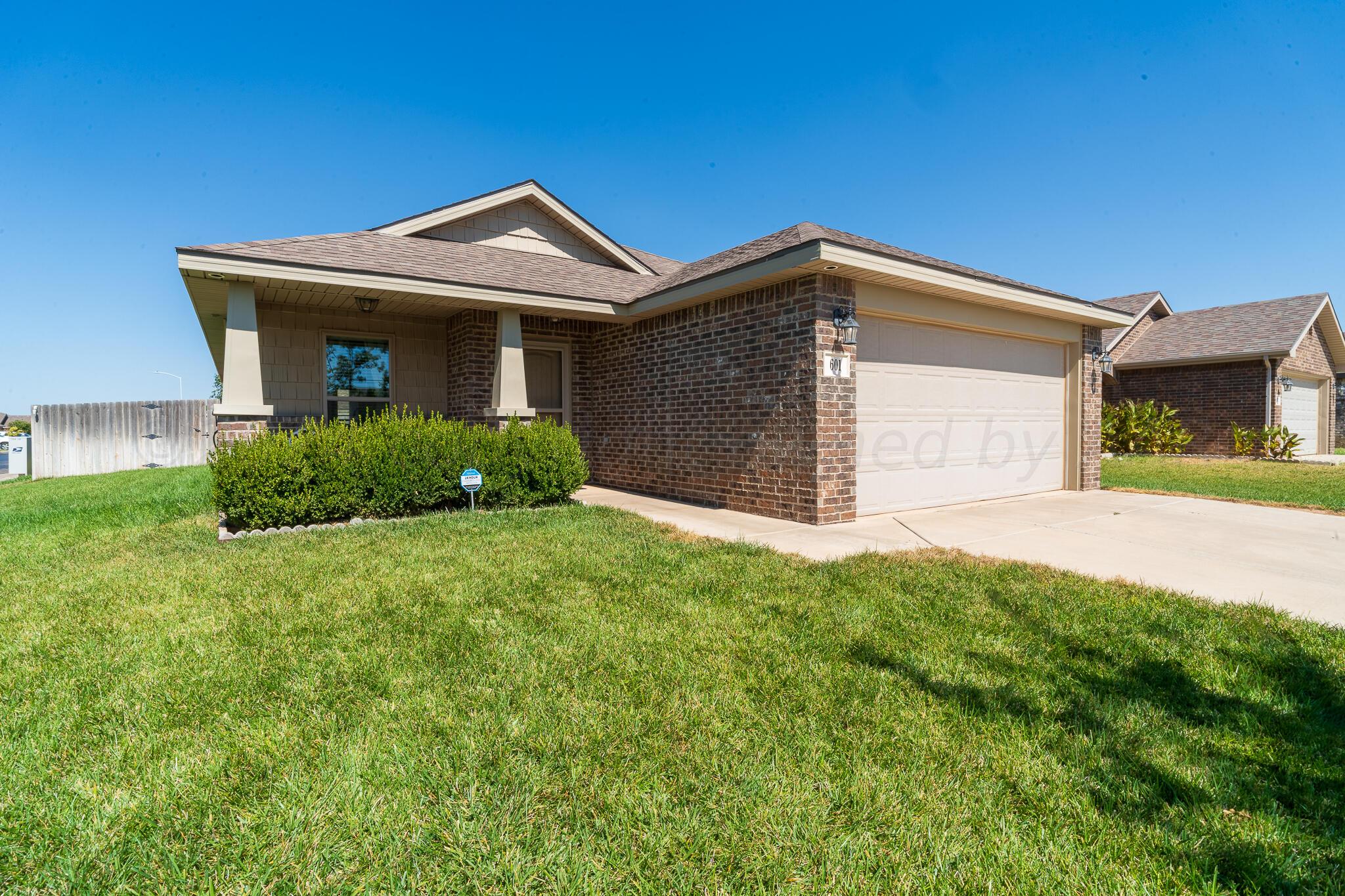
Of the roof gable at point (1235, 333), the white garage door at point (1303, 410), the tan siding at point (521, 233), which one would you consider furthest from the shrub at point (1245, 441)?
the tan siding at point (521, 233)

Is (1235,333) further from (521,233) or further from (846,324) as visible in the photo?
(521,233)

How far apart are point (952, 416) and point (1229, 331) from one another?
16.8 metres

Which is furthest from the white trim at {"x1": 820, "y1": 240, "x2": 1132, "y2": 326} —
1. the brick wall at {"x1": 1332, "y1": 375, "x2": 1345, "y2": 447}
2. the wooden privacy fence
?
the brick wall at {"x1": 1332, "y1": 375, "x2": 1345, "y2": 447}

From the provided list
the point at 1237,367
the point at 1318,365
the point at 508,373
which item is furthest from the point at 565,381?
the point at 1318,365

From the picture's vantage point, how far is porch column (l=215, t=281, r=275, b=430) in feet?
22.6

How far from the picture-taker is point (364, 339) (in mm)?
9680

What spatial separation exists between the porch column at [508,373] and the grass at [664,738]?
4.55m

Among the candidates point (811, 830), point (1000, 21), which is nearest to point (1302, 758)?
point (811, 830)

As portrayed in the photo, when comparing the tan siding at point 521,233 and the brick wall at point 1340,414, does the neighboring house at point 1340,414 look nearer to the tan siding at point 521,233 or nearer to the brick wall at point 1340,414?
the brick wall at point 1340,414

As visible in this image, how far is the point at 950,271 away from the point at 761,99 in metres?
7.26

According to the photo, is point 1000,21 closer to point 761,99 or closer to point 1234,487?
point 761,99

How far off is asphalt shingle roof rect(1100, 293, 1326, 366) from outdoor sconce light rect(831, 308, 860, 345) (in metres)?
16.6

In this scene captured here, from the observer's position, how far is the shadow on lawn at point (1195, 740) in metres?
1.71

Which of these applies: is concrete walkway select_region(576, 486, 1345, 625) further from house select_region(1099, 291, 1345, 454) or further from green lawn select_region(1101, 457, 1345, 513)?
house select_region(1099, 291, 1345, 454)
